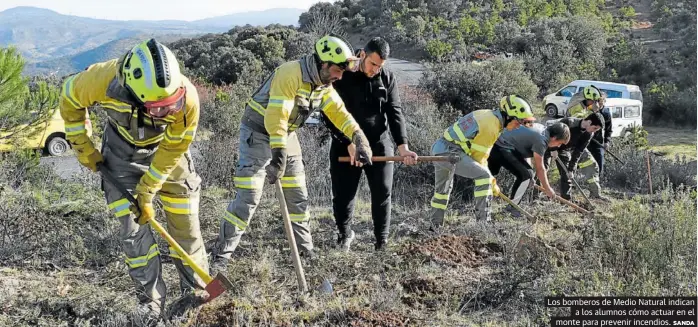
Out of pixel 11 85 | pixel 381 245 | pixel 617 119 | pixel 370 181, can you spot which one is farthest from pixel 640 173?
pixel 11 85

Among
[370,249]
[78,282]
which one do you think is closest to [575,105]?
[370,249]

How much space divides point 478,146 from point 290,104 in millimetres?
2202

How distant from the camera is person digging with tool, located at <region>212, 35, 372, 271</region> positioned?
149 inches

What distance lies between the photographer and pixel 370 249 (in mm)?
4922

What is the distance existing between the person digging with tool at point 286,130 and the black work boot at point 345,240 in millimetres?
378

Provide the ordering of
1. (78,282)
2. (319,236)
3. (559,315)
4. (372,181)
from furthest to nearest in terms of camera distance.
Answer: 1. (319,236)
2. (372,181)
3. (78,282)
4. (559,315)

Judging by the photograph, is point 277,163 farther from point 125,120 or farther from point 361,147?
point 125,120

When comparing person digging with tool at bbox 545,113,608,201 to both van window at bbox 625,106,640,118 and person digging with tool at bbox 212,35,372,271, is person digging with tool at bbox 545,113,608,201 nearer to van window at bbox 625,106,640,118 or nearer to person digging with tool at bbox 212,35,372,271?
person digging with tool at bbox 212,35,372,271

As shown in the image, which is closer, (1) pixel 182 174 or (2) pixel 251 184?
(1) pixel 182 174

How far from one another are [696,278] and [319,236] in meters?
2.93

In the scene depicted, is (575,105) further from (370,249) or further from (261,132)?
(261,132)

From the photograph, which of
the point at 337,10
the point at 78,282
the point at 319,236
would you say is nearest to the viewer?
the point at 78,282

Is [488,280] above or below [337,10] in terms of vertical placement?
below

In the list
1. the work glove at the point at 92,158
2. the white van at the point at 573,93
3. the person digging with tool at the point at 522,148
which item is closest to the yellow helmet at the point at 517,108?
the person digging with tool at the point at 522,148
